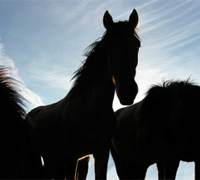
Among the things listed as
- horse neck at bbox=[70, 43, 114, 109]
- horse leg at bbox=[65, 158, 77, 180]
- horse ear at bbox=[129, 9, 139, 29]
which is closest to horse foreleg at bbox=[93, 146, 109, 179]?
horse leg at bbox=[65, 158, 77, 180]

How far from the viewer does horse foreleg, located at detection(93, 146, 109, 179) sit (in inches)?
137

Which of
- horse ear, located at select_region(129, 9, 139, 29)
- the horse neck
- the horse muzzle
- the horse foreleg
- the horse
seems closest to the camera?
the horse

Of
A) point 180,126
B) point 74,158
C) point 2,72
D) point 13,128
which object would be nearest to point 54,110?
point 74,158

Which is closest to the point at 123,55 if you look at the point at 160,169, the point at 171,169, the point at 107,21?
the point at 107,21

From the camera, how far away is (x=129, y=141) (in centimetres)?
502

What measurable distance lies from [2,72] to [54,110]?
4.25ft

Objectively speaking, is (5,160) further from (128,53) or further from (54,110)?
(128,53)

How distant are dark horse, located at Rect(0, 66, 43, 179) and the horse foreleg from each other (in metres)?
0.96

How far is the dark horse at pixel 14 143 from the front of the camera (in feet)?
8.23

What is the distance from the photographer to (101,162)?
140 inches

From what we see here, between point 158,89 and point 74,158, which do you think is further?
point 158,89

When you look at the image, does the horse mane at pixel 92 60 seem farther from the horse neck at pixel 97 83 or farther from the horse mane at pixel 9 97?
the horse mane at pixel 9 97

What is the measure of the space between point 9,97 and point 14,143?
0.50 m

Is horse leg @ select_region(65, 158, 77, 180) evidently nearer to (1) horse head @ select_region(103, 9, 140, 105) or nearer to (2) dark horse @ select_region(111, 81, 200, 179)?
(1) horse head @ select_region(103, 9, 140, 105)
